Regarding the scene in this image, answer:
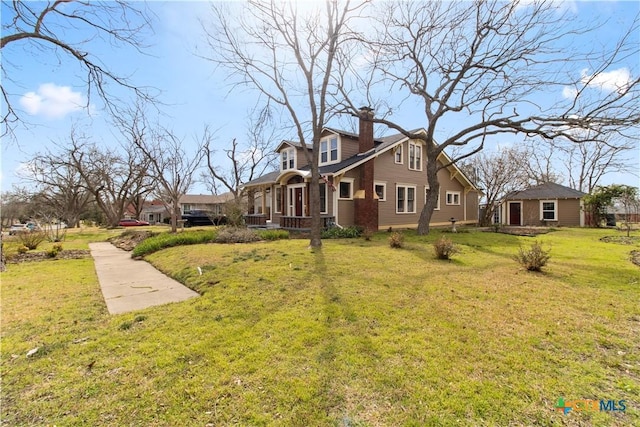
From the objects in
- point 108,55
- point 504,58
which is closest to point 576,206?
point 504,58

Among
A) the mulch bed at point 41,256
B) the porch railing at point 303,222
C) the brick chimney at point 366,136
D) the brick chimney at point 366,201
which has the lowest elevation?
the mulch bed at point 41,256

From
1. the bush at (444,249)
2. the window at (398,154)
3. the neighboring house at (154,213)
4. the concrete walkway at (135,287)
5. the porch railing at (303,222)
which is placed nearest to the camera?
the concrete walkway at (135,287)

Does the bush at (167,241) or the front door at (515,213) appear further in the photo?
the front door at (515,213)

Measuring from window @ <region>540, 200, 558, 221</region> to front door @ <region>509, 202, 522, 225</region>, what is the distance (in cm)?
146

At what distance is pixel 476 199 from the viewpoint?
2428 cm

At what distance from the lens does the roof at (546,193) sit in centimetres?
2209

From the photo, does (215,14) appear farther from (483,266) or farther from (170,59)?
(483,266)

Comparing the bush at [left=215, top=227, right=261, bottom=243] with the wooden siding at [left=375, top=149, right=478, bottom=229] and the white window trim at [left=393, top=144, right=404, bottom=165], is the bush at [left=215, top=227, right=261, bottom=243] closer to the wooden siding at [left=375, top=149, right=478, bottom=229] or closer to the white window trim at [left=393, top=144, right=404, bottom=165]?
the wooden siding at [left=375, top=149, right=478, bottom=229]

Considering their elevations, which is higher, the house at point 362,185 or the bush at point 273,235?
the house at point 362,185

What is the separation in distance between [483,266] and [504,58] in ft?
33.7

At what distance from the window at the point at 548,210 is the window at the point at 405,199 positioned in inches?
472

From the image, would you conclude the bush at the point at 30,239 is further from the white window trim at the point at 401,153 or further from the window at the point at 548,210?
the window at the point at 548,210

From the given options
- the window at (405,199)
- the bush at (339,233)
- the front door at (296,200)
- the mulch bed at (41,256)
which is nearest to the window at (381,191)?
the window at (405,199)

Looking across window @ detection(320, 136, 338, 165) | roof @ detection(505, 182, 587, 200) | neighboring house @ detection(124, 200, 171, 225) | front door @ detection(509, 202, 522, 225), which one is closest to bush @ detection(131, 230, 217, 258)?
window @ detection(320, 136, 338, 165)
